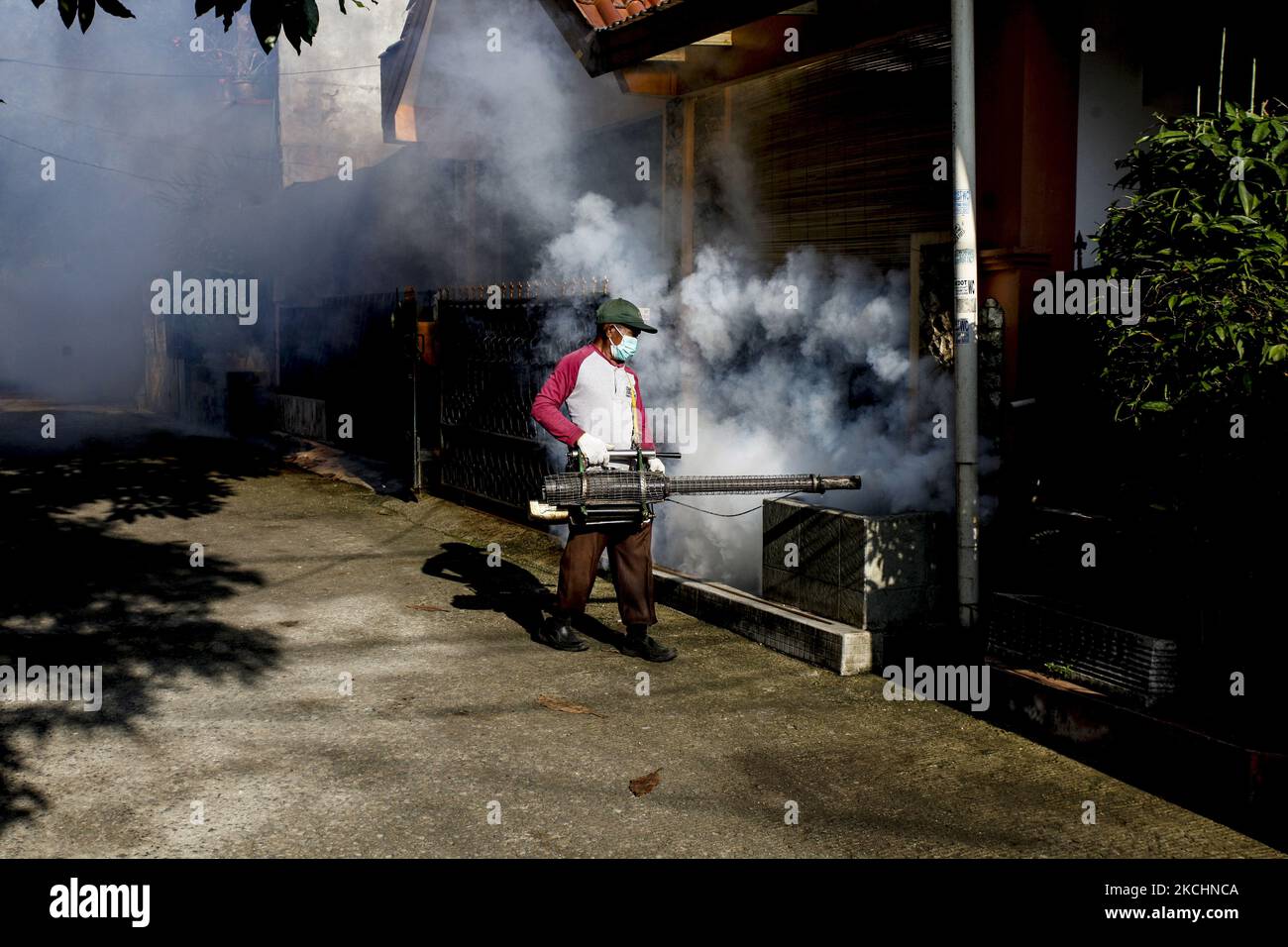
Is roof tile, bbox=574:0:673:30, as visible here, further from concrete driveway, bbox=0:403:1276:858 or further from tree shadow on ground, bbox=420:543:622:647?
concrete driveway, bbox=0:403:1276:858

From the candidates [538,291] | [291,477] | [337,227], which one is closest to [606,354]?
[538,291]

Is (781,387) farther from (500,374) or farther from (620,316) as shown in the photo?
(620,316)

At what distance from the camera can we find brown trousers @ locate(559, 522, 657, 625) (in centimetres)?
703

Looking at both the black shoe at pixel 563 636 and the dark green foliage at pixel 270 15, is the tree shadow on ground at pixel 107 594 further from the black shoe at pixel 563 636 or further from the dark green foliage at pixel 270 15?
the dark green foliage at pixel 270 15

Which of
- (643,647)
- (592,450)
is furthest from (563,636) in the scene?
(592,450)

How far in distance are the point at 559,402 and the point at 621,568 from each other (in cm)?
107

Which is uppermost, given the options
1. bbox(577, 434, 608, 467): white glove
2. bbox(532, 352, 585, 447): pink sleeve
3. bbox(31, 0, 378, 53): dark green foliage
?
bbox(31, 0, 378, 53): dark green foliage

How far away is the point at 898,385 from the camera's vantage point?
28.3 feet

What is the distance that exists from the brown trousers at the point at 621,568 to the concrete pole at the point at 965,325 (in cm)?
184

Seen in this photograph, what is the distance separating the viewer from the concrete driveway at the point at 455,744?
4.59 meters

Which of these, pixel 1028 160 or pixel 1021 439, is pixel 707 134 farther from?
pixel 1021 439

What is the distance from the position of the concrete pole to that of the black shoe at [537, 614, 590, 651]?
228 cm

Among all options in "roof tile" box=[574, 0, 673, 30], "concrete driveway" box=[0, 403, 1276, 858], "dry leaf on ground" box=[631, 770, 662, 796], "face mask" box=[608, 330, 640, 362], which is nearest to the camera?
"concrete driveway" box=[0, 403, 1276, 858]
